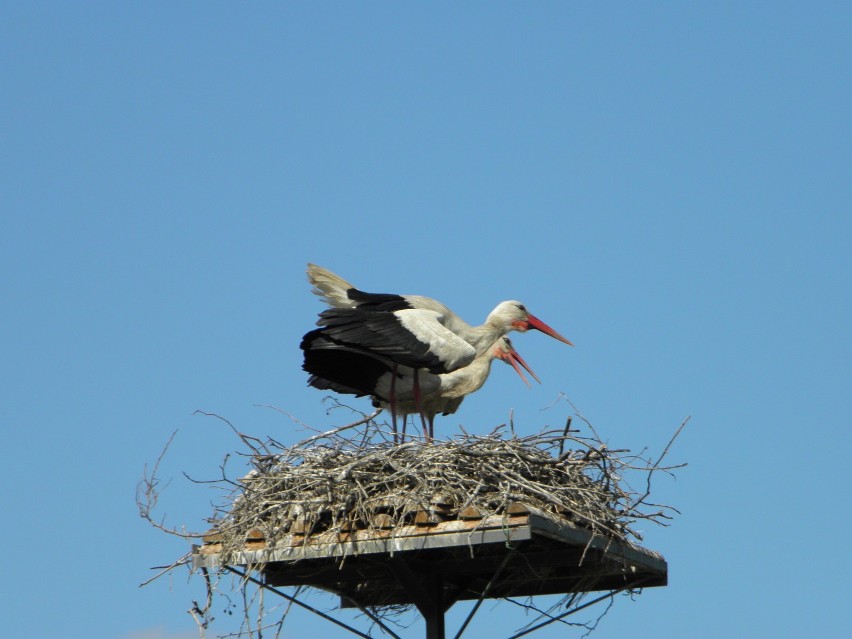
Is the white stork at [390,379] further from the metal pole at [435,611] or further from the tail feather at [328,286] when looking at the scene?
the metal pole at [435,611]

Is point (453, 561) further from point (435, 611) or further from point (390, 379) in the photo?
point (390, 379)

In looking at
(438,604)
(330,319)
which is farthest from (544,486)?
(330,319)

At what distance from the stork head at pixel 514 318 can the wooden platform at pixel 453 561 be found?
2773mm

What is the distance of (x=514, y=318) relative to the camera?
1152cm

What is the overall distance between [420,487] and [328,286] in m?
3.04

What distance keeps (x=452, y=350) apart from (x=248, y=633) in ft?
9.06

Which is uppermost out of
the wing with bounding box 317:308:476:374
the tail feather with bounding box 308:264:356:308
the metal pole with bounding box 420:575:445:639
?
the tail feather with bounding box 308:264:356:308

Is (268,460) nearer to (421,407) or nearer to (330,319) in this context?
(330,319)

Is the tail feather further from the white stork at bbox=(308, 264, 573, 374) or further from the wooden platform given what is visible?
the wooden platform

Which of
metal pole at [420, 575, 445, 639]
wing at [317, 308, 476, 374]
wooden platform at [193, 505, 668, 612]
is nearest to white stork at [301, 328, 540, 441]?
wing at [317, 308, 476, 374]

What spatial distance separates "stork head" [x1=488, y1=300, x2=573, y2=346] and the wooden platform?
2.77 metres

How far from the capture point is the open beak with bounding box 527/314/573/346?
38.4ft

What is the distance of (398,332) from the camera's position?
10.1 meters

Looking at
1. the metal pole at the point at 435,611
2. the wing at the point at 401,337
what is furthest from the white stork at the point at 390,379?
the metal pole at the point at 435,611
